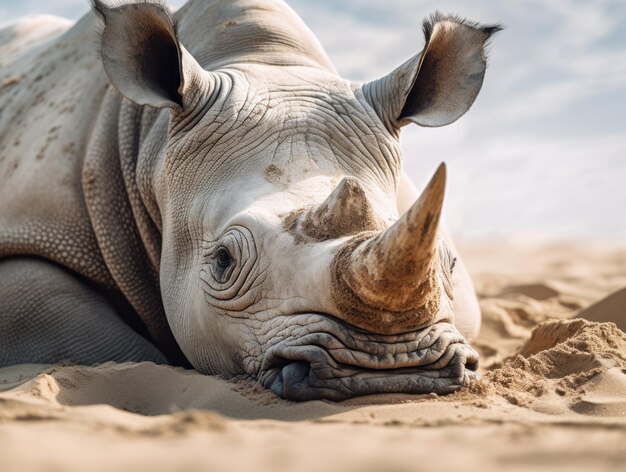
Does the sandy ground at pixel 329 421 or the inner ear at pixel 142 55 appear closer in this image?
the sandy ground at pixel 329 421

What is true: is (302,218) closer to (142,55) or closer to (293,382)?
(293,382)

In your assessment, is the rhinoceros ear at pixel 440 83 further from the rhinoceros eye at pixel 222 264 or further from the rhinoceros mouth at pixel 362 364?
the rhinoceros mouth at pixel 362 364

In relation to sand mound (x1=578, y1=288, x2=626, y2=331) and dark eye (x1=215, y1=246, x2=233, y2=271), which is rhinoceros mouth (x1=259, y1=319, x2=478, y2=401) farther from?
sand mound (x1=578, y1=288, x2=626, y2=331)

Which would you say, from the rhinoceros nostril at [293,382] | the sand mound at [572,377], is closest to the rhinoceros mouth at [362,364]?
the rhinoceros nostril at [293,382]

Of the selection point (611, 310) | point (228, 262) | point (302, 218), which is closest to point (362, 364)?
point (302, 218)

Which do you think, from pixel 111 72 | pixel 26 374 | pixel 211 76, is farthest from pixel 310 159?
pixel 26 374

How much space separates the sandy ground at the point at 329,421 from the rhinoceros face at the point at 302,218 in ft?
0.56

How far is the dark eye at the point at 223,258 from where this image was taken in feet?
13.6

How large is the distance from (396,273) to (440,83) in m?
2.10

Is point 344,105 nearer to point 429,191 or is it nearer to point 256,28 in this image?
point 256,28

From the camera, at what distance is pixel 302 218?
3.78 meters

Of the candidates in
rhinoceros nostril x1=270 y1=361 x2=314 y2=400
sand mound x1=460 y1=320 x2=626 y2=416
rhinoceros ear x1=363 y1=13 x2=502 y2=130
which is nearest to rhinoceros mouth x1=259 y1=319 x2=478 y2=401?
rhinoceros nostril x1=270 y1=361 x2=314 y2=400

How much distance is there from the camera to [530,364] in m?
4.17

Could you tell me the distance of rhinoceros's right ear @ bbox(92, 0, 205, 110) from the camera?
15.4 feet
